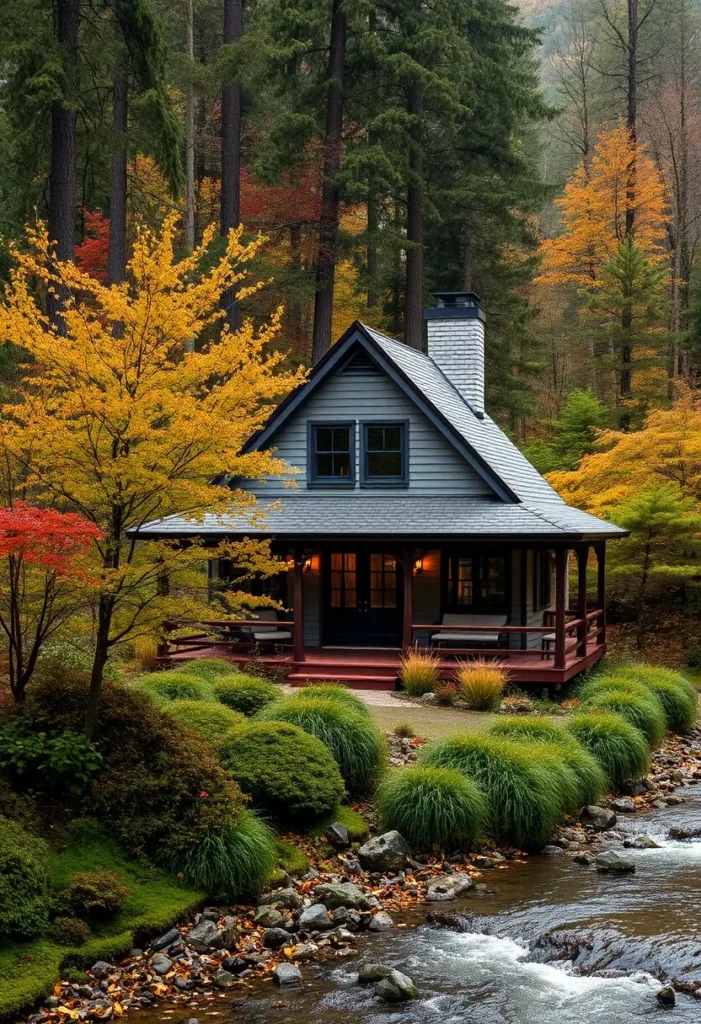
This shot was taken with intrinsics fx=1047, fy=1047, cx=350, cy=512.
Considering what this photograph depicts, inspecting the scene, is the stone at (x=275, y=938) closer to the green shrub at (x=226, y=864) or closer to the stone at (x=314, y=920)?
the stone at (x=314, y=920)

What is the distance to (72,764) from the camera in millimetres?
9320

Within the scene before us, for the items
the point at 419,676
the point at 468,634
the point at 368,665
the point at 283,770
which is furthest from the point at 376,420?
the point at 283,770

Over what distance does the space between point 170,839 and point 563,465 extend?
76.7 ft

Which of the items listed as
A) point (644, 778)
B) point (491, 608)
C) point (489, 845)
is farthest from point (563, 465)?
point (489, 845)

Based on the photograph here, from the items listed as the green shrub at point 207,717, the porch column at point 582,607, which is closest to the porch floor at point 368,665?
the porch column at point 582,607

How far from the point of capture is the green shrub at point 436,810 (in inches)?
415

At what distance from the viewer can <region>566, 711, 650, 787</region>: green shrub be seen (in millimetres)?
12930

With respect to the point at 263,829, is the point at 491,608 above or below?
above

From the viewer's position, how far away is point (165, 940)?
8.18 metres

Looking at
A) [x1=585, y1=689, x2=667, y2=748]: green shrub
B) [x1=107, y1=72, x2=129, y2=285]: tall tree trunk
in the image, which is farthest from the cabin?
[x1=107, y1=72, x2=129, y2=285]: tall tree trunk

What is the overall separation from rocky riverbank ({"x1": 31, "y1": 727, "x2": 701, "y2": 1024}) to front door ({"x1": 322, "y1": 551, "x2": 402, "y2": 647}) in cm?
828

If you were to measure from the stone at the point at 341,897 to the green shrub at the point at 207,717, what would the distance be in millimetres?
2219

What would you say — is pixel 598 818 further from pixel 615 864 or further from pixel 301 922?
pixel 301 922

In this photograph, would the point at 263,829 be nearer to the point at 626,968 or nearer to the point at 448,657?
the point at 626,968
